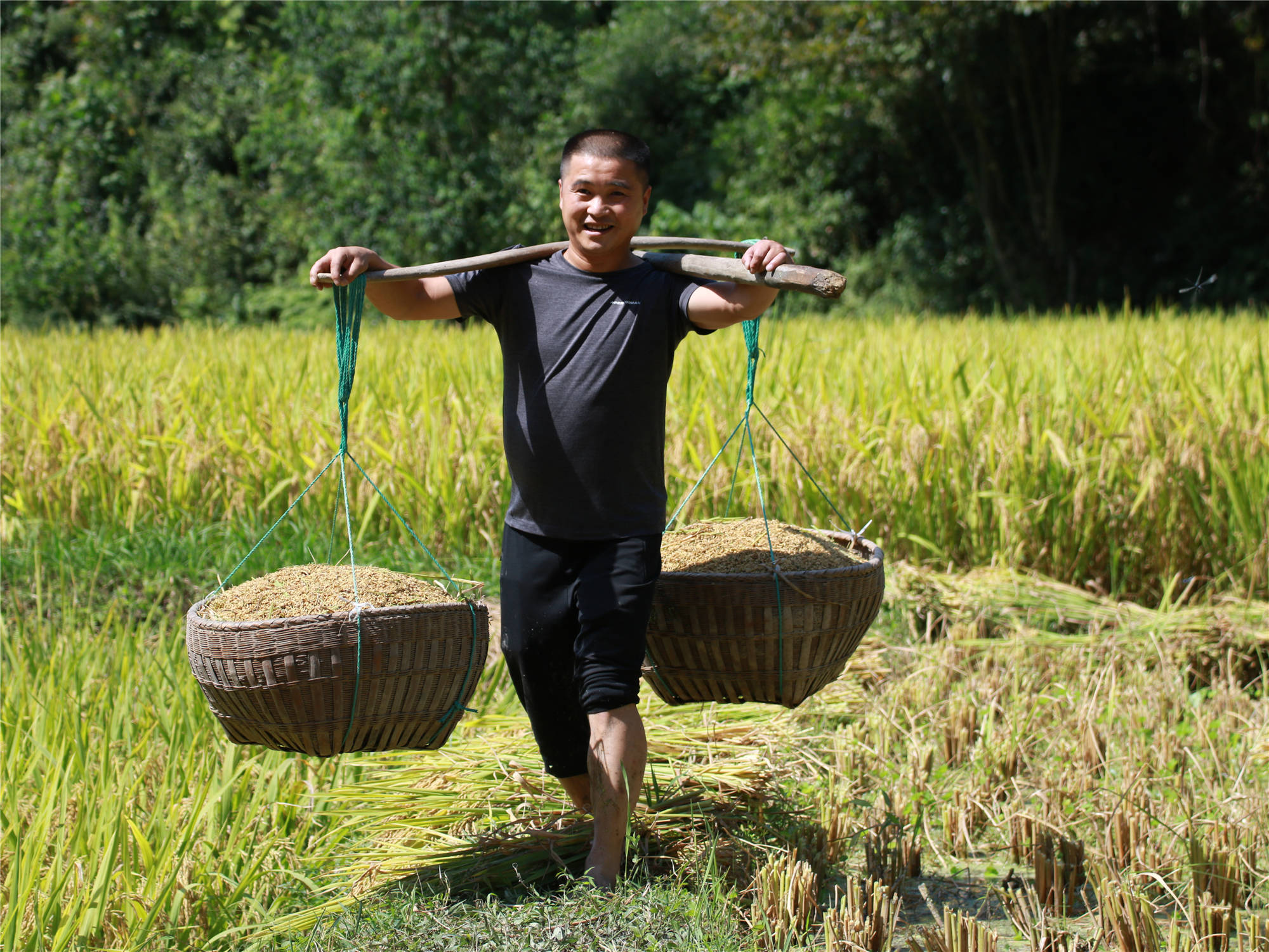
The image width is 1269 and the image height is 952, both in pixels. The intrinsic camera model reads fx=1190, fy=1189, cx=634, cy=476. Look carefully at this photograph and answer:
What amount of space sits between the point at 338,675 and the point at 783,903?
87 centimetres

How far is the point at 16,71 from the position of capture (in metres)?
17.0

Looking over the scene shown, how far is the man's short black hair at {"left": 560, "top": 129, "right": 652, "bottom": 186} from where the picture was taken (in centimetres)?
215

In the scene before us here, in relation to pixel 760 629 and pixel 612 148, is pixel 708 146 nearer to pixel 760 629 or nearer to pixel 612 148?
pixel 612 148

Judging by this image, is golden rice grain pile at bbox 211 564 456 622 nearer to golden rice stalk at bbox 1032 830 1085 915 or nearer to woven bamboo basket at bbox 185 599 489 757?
woven bamboo basket at bbox 185 599 489 757

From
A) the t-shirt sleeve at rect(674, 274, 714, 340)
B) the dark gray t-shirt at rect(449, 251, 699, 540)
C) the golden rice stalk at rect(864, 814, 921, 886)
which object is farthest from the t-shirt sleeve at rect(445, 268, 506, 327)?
the golden rice stalk at rect(864, 814, 921, 886)

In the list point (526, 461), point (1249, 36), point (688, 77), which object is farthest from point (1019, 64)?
point (526, 461)

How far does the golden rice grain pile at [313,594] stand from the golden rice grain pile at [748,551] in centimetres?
50

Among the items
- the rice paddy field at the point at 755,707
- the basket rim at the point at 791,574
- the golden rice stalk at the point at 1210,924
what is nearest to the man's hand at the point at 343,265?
the basket rim at the point at 791,574

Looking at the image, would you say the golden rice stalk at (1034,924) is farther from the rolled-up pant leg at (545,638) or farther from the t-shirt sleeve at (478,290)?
the t-shirt sleeve at (478,290)

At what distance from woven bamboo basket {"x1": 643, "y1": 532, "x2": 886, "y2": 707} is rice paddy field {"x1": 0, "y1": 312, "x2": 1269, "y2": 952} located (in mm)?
301

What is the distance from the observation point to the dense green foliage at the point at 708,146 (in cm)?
1271

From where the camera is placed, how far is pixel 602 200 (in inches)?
85.2

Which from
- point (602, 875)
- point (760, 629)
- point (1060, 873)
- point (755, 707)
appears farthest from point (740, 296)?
point (755, 707)

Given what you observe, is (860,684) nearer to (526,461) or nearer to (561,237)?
(526,461)
